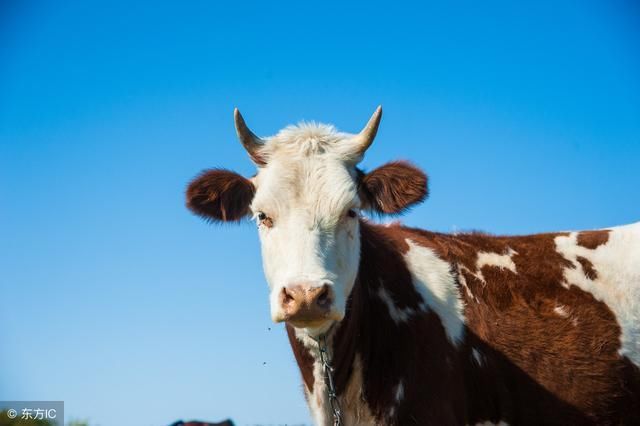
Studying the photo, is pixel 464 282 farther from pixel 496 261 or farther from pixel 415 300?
pixel 415 300

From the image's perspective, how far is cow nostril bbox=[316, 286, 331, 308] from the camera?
16.0ft

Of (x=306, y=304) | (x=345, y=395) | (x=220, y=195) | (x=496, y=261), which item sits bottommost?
(x=345, y=395)

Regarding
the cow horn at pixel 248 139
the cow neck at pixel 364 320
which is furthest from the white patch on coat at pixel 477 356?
the cow horn at pixel 248 139

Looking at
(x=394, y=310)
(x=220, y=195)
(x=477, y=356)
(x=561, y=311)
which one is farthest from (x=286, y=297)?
(x=561, y=311)

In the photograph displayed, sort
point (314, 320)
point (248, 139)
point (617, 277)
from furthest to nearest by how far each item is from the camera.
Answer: point (617, 277), point (248, 139), point (314, 320)

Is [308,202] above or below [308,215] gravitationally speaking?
above

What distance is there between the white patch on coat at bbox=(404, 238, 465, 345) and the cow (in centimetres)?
1

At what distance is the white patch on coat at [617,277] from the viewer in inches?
274

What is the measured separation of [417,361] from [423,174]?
5.94 feet

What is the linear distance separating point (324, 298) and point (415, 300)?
5.67 ft

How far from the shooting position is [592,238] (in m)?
7.63

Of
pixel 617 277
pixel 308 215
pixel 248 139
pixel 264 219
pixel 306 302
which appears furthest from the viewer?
pixel 617 277

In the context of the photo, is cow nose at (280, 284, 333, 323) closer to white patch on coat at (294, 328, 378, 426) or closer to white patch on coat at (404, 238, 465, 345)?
white patch on coat at (294, 328, 378, 426)

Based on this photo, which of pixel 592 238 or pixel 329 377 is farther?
pixel 592 238
